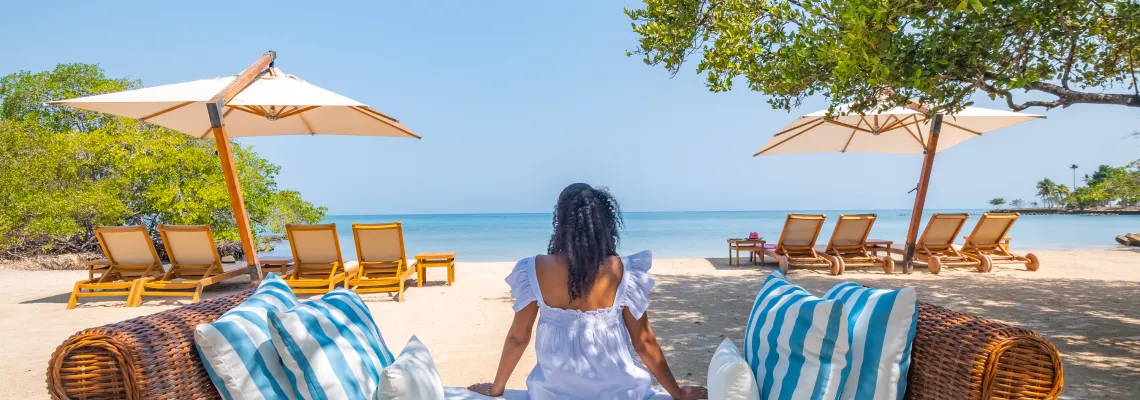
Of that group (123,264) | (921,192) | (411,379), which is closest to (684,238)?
(921,192)

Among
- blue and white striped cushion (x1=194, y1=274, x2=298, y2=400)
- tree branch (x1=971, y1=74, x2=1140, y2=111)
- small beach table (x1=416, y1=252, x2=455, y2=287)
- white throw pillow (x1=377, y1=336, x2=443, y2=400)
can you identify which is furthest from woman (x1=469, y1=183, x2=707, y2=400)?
small beach table (x1=416, y1=252, x2=455, y2=287)

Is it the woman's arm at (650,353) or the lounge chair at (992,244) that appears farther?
the lounge chair at (992,244)

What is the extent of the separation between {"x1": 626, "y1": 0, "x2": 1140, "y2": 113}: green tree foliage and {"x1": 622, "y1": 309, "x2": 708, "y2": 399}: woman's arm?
8.07 feet

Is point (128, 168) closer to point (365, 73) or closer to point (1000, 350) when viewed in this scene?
point (1000, 350)

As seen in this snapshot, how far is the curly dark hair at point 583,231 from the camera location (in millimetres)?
2117

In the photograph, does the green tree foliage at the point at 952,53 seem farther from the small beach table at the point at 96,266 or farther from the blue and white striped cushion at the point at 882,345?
the small beach table at the point at 96,266

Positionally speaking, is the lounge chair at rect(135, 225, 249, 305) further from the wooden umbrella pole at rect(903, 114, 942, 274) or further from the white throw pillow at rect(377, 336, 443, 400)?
the wooden umbrella pole at rect(903, 114, 942, 274)

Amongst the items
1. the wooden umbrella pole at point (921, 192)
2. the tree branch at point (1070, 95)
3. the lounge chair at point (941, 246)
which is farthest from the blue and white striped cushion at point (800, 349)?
the lounge chair at point (941, 246)

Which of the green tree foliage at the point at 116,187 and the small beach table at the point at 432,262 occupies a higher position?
the green tree foliage at the point at 116,187

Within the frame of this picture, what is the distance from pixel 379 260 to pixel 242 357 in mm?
5424

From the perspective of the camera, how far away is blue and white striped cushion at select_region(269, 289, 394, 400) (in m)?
1.73

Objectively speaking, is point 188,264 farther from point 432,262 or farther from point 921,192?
point 921,192

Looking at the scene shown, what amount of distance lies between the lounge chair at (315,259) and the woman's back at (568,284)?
472 cm

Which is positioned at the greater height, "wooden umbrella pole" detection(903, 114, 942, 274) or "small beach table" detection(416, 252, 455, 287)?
"wooden umbrella pole" detection(903, 114, 942, 274)
